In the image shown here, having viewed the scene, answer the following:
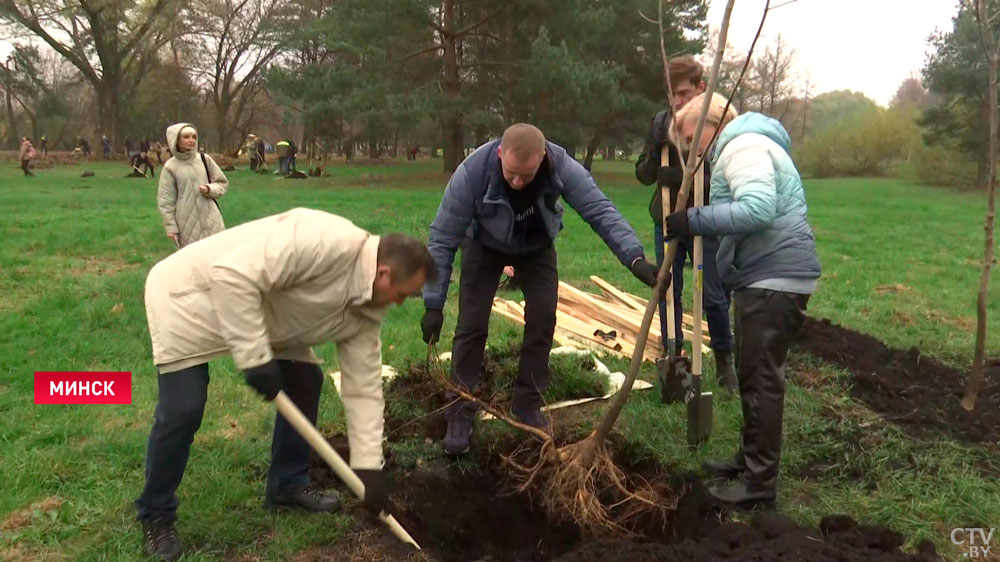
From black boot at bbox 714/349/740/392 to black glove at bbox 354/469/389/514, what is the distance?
2.82 meters

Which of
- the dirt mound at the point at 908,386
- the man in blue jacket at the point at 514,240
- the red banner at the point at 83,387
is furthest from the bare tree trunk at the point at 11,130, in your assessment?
the dirt mound at the point at 908,386

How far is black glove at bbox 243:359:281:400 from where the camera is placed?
8.39 feet

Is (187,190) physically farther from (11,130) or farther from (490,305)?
(11,130)

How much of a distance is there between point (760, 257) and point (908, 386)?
8.34 feet

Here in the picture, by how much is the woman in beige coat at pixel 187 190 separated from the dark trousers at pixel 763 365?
16.8 feet

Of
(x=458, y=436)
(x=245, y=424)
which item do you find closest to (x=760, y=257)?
(x=458, y=436)

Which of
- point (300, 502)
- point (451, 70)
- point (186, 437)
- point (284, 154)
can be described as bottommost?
point (300, 502)

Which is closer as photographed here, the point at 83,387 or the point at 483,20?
the point at 83,387

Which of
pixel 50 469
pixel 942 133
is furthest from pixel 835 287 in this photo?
pixel 942 133

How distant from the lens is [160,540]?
9.74 feet

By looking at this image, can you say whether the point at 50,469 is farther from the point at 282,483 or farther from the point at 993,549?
the point at 993,549

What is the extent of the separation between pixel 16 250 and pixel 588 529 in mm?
9104

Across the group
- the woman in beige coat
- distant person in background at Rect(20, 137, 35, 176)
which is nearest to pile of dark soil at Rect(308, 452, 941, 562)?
the woman in beige coat

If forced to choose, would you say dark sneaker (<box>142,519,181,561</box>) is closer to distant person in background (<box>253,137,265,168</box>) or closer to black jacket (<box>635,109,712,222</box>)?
black jacket (<box>635,109,712,222</box>)
